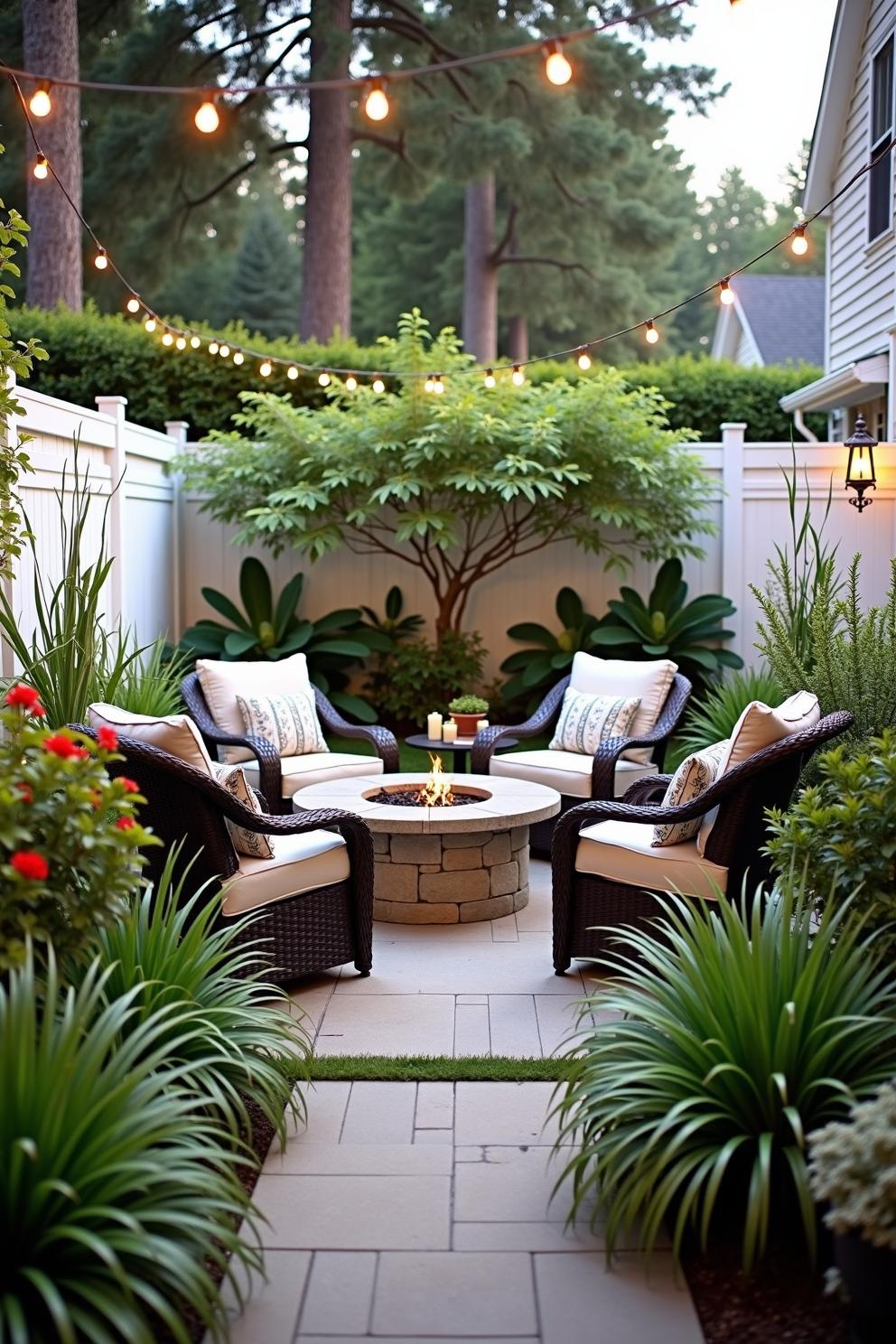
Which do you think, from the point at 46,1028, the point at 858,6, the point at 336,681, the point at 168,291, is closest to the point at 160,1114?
the point at 46,1028

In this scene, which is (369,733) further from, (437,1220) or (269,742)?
(437,1220)

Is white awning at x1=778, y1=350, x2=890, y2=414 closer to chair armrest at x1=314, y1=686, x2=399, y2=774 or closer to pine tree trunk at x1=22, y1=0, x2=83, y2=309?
chair armrest at x1=314, y1=686, x2=399, y2=774

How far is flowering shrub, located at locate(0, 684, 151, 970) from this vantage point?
2.70 meters

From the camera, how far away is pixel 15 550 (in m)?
4.95

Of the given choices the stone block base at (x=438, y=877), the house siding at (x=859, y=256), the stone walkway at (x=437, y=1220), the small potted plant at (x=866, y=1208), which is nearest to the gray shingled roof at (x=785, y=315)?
the house siding at (x=859, y=256)

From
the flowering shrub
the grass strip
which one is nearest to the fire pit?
the grass strip

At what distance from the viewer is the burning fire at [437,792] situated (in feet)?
18.6

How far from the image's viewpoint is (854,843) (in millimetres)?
3285

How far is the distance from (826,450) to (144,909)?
6782mm

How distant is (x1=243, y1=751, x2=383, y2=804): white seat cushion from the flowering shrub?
348cm

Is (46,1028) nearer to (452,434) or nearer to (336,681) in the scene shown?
(452,434)

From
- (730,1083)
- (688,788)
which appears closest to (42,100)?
(688,788)

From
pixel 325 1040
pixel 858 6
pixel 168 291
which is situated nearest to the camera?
pixel 325 1040

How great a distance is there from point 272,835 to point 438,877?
110 centimetres
